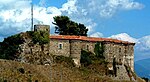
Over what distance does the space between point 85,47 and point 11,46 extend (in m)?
14.4

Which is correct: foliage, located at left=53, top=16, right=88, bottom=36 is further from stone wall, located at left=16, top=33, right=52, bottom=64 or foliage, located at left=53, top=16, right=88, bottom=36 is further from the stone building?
stone wall, located at left=16, top=33, right=52, bottom=64

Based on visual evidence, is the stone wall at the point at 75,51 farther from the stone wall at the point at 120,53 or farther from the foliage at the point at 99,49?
the stone wall at the point at 120,53

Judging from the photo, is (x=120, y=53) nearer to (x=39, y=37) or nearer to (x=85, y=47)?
(x=85, y=47)

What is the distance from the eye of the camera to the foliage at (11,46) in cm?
8300

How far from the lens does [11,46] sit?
83500 mm

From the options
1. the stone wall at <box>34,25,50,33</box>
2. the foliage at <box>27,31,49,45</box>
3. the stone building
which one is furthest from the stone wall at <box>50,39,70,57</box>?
the stone wall at <box>34,25,50,33</box>

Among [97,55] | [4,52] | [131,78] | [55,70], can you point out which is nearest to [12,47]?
[4,52]

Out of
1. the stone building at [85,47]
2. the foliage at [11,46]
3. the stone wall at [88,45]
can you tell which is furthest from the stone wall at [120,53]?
the foliage at [11,46]

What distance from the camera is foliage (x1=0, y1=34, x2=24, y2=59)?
83.0 m

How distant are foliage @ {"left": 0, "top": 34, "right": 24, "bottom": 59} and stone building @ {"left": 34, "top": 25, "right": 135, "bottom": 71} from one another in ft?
12.6

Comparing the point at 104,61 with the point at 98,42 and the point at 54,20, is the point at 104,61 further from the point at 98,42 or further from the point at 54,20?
the point at 54,20

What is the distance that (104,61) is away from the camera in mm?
90625

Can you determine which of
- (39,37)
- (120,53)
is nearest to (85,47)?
(120,53)

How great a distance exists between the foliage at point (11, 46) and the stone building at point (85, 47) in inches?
152
